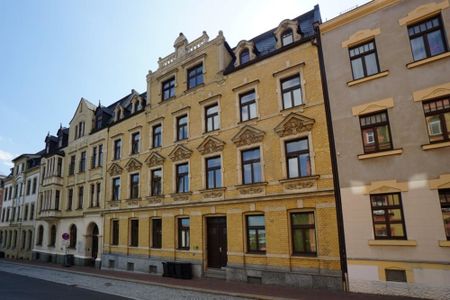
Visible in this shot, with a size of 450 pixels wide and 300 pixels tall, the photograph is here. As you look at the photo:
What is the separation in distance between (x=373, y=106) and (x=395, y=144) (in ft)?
5.97

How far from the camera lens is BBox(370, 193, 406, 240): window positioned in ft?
35.8

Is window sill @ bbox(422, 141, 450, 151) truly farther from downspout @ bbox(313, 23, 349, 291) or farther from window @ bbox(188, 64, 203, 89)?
window @ bbox(188, 64, 203, 89)

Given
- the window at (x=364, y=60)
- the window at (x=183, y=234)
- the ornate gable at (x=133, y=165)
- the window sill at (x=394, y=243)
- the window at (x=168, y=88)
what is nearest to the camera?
the window sill at (x=394, y=243)

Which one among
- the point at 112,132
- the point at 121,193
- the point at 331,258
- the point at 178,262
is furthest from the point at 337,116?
the point at 112,132

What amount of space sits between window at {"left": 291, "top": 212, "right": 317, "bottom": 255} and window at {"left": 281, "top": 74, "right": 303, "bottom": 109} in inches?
219

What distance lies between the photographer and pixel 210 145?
1703 cm

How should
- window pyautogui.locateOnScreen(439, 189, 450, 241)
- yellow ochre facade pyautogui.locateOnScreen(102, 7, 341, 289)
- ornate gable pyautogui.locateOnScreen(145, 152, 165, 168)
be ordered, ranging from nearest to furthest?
window pyautogui.locateOnScreen(439, 189, 450, 241)
yellow ochre facade pyautogui.locateOnScreen(102, 7, 341, 289)
ornate gable pyautogui.locateOnScreen(145, 152, 165, 168)

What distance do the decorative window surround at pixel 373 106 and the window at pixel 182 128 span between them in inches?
416

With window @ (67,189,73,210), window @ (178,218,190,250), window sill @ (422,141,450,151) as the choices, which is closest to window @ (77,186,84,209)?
window @ (67,189,73,210)

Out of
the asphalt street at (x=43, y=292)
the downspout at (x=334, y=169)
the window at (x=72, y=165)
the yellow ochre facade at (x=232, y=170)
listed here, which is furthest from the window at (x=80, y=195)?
the downspout at (x=334, y=169)

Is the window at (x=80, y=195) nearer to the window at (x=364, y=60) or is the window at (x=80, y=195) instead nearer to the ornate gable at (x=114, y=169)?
the ornate gable at (x=114, y=169)

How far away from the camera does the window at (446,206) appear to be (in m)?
10.1

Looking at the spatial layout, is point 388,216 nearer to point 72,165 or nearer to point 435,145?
point 435,145

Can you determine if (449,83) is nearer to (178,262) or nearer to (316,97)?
(316,97)
